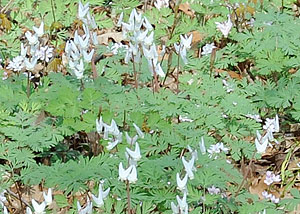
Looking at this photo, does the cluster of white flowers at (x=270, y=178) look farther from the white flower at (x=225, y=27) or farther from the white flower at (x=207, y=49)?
the white flower at (x=225, y=27)

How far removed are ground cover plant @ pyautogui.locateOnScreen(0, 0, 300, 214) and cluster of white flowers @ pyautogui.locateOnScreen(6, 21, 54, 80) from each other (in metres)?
0.01

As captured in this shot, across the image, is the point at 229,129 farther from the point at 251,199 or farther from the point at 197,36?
the point at 197,36

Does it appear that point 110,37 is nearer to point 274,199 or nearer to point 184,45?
point 184,45

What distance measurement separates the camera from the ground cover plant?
8.38ft

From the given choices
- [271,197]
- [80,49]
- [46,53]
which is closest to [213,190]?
[271,197]

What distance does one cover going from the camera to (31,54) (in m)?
3.09

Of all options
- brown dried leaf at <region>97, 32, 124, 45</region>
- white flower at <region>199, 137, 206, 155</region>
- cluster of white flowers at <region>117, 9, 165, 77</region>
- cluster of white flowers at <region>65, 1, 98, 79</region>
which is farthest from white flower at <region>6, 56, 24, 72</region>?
white flower at <region>199, 137, 206, 155</region>

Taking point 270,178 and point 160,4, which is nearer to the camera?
point 270,178

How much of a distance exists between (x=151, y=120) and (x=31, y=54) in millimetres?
774

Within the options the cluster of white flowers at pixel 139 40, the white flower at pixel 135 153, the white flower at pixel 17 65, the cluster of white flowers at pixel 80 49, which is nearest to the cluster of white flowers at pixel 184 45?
the cluster of white flowers at pixel 139 40

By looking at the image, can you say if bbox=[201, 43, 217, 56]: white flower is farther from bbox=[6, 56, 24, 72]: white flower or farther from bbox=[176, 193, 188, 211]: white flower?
bbox=[176, 193, 188, 211]: white flower

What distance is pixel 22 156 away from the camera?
2738mm

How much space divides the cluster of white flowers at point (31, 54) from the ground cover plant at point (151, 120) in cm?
1

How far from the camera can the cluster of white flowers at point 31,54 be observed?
297cm
